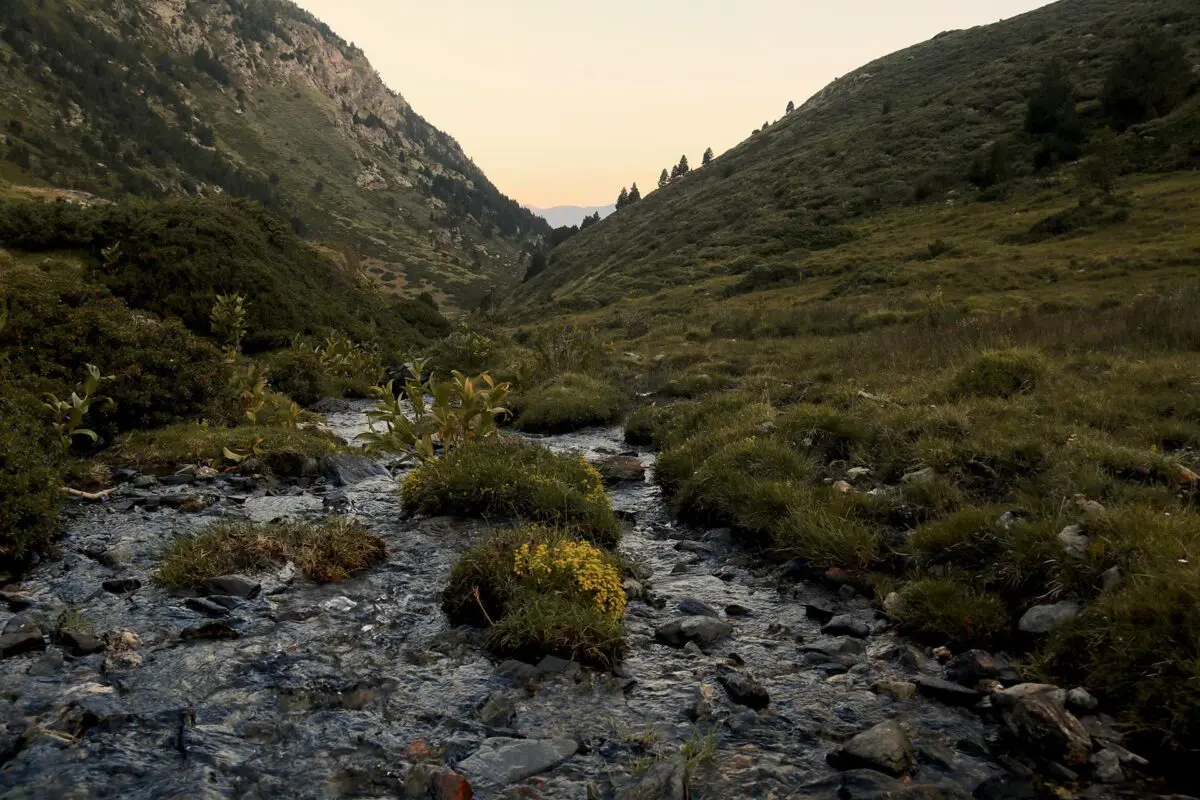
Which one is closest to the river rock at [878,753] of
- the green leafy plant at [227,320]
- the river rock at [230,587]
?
the river rock at [230,587]

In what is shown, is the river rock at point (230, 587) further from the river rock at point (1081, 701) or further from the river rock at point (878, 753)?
the river rock at point (1081, 701)

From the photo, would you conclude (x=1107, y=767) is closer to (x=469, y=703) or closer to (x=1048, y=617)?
(x=1048, y=617)

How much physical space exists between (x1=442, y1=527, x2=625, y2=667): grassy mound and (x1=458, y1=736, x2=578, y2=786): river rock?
128cm

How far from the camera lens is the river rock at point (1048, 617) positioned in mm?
5918

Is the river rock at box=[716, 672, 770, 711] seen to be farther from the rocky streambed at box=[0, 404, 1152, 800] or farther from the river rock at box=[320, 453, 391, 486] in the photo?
the river rock at box=[320, 453, 391, 486]

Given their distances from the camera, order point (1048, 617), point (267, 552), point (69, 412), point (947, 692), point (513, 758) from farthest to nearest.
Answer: point (69, 412) → point (267, 552) → point (1048, 617) → point (947, 692) → point (513, 758)

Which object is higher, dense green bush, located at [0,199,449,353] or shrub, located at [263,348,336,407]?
dense green bush, located at [0,199,449,353]

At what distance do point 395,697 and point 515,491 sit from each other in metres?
4.92

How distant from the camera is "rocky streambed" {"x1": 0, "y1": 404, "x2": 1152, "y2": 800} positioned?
15.2 ft

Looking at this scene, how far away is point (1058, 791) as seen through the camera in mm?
4395

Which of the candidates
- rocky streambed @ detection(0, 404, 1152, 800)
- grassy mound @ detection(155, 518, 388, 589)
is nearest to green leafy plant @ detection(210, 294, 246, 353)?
grassy mound @ detection(155, 518, 388, 589)

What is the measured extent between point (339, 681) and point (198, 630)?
181 centimetres

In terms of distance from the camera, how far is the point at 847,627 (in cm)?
687

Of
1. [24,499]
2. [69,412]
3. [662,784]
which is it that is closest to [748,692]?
[662,784]
